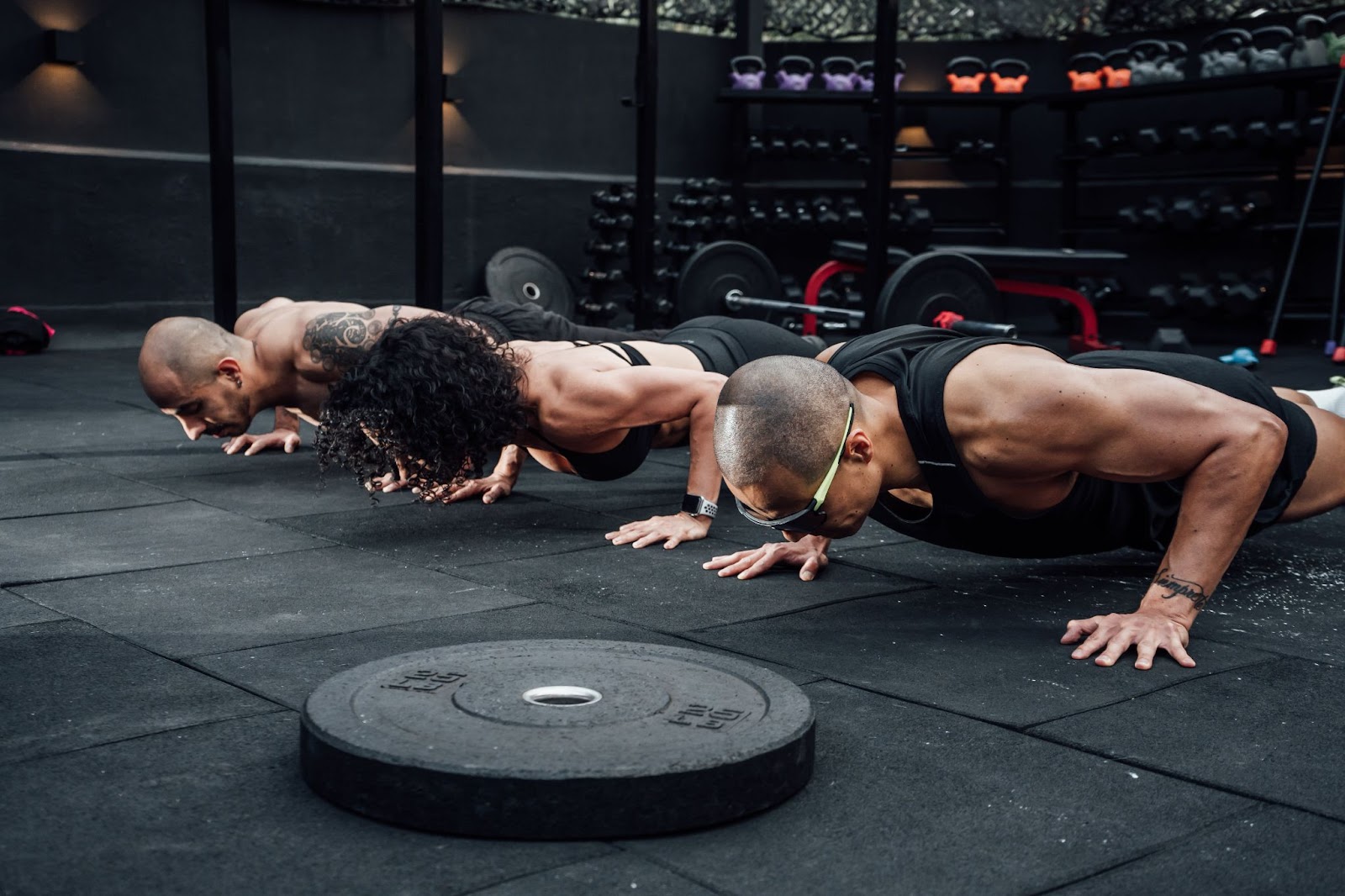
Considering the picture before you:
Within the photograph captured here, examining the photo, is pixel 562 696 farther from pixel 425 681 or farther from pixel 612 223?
pixel 612 223

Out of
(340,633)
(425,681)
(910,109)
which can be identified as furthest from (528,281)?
(425,681)

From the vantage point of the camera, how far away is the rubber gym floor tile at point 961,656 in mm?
2107

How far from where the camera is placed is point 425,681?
1.85m

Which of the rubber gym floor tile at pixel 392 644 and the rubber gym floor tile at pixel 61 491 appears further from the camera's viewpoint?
the rubber gym floor tile at pixel 61 491

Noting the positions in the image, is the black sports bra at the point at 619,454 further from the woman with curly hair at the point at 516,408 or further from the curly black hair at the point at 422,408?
the curly black hair at the point at 422,408

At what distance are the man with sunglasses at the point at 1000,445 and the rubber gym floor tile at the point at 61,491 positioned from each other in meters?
2.12

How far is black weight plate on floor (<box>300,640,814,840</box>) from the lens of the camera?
1523mm

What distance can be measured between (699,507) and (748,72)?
288 inches

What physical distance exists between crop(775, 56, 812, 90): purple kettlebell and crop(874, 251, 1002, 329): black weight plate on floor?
3.29 meters

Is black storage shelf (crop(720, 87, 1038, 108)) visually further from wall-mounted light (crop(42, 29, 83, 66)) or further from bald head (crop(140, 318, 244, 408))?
bald head (crop(140, 318, 244, 408))

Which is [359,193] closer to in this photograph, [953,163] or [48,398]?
[48,398]

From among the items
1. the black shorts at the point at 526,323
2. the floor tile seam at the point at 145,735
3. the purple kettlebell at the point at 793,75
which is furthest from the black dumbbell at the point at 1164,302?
the floor tile seam at the point at 145,735

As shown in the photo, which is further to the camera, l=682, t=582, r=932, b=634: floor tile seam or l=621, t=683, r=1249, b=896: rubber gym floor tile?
l=682, t=582, r=932, b=634: floor tile seam

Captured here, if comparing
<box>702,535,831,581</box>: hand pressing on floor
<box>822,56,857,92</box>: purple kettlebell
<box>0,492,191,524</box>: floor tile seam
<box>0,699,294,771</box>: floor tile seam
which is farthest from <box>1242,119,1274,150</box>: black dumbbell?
<box>0,699,294,771</box>: floor tile seam
